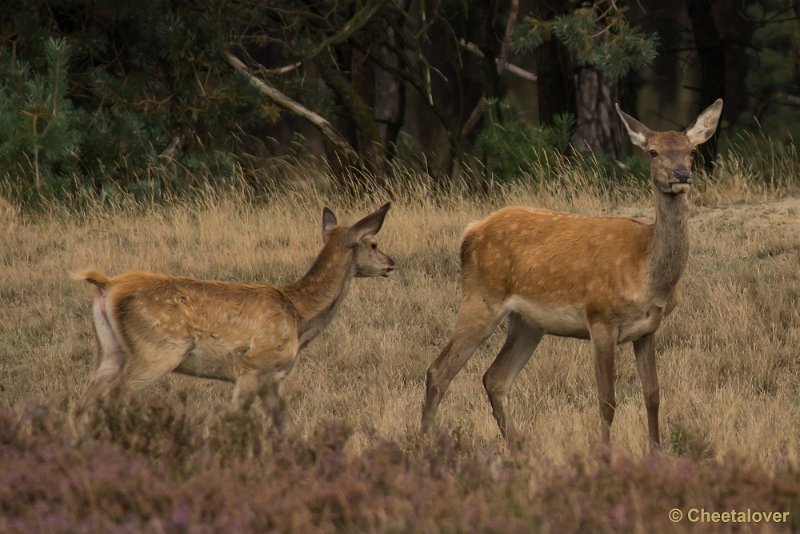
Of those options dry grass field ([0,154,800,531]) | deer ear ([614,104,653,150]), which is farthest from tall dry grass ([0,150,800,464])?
deer ear ([614,104,653,150])

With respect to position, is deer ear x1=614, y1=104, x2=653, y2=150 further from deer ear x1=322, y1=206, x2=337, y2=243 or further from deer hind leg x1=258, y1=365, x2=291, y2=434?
deer hind leg x1=258, y1=365, x2=291, y2=434

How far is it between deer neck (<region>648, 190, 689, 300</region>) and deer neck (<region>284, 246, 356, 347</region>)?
1.81 metres

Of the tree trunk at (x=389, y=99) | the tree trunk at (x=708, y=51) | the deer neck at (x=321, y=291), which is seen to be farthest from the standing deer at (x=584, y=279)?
the tree trunk at (x=389, y=99)

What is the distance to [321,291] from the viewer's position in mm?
8602

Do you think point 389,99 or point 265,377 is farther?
point 389,99

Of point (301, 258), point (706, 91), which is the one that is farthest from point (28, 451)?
point (706, 91)

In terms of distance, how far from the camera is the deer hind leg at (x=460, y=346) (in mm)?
8648

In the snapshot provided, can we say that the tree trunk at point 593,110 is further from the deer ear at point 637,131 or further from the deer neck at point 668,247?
the deer neck at point 668,247

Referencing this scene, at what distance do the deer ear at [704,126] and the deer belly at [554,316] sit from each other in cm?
114

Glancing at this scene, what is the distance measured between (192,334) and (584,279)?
7.07 feet

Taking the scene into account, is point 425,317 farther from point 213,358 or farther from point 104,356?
point 104,356

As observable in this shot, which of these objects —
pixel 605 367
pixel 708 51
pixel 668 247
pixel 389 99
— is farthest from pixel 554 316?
pixel 389 99

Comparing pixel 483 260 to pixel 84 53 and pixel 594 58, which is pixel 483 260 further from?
pixel 84 53

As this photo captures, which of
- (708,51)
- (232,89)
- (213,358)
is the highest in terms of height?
(232,89)
